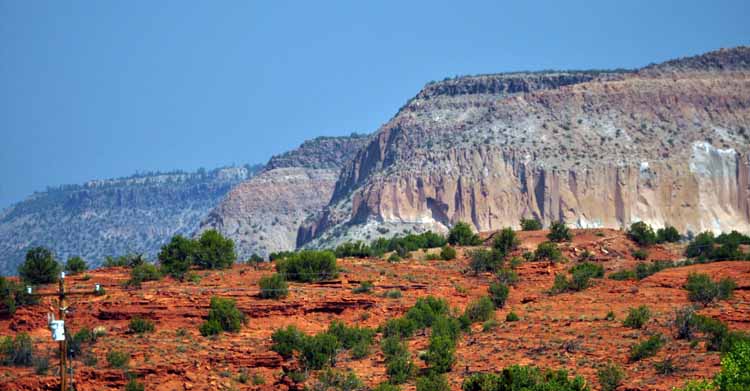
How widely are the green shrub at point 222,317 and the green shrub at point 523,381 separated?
13.1 meters

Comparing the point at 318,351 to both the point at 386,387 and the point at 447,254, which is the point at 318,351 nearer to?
the point at 386,387

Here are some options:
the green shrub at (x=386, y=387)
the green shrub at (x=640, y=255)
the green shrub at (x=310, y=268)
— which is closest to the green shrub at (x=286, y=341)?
the green shrub at (x=386, y=387)

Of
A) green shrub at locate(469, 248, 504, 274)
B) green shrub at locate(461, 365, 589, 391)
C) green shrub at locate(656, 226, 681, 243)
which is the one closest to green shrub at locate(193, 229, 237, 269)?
green shrub at locate(469, 248, 504, 274)

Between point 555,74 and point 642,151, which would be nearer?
point 642,151

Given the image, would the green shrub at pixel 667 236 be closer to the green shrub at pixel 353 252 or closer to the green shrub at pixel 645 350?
the green shrub at pixel 353 252

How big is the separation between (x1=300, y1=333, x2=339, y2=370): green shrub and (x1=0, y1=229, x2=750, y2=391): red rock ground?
0.68 meters

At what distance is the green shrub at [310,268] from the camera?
63.1 metres

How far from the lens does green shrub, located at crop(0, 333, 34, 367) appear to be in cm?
4894

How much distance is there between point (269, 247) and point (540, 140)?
3739 centimetres

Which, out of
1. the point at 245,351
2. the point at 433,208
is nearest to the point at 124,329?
the point at 245,351

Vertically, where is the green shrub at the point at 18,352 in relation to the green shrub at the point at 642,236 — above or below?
below

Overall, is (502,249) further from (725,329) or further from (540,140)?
(540,140)

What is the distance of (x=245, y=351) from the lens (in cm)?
5188

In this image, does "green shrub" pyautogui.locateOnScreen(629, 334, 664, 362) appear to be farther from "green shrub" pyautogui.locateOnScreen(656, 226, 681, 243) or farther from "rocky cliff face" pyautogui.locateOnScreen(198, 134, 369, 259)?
"rocky cliff face" pyautogui.locateOnScreen(198, 134, 369, 259)
